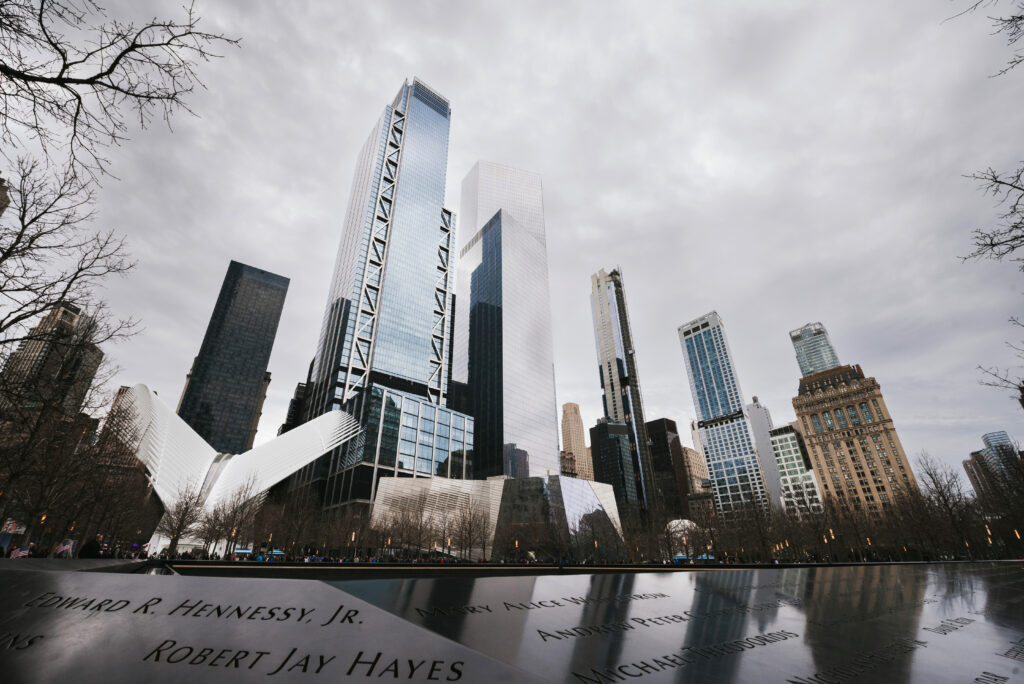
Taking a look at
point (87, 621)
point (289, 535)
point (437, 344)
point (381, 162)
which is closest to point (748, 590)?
point (87, 621)

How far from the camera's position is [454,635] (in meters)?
3.96

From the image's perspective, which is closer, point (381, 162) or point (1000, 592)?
point (1000, 592)

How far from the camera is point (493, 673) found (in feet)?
8.38

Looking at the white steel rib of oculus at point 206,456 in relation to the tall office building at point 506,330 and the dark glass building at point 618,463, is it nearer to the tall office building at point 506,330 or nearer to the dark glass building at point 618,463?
the tall office building at point 506,330

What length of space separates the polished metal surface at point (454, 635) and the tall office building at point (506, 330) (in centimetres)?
10974

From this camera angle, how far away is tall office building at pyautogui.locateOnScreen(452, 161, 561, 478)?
4646 inches

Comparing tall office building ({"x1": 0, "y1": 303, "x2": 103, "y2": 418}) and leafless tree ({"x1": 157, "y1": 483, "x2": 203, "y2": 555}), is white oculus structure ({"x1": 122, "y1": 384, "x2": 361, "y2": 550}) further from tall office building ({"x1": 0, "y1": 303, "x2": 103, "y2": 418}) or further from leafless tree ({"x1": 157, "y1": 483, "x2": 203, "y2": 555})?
tall office building ({"x1": 0, "y1": 303, "x2": 103, "y2": 418})

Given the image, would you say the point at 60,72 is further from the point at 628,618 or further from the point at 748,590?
the point at 748,590

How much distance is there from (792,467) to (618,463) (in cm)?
6556

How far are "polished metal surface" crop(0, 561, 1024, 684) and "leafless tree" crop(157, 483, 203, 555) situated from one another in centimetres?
4755

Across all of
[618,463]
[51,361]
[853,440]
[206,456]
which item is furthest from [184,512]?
[618,463]

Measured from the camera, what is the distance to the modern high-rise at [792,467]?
152750 millimetres

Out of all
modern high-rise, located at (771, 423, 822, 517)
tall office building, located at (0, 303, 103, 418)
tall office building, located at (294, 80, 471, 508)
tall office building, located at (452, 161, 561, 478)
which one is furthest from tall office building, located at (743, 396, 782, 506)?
tall office building, located at (0, 303, 103, 418)

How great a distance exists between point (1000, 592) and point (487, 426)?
4457 inches
